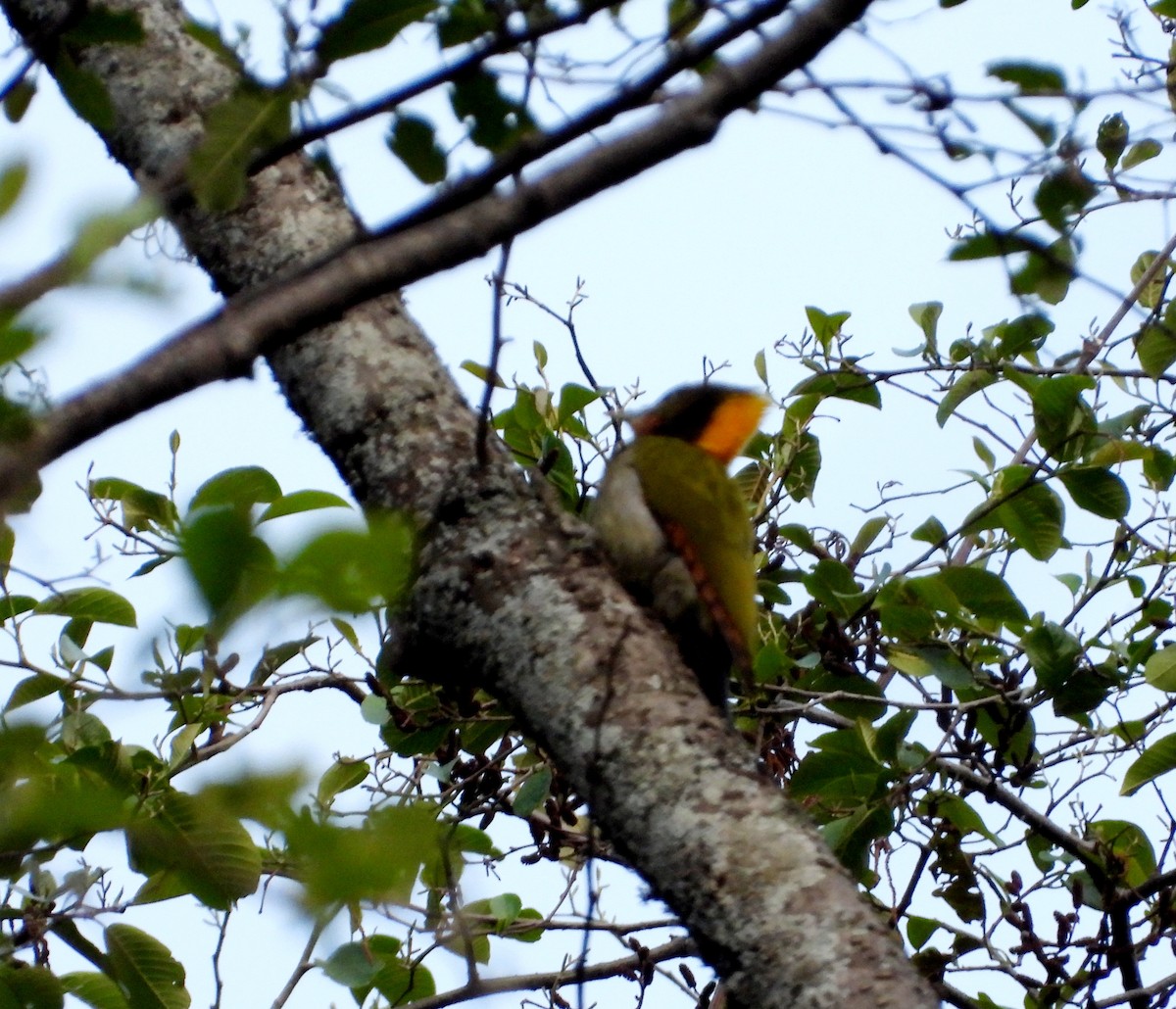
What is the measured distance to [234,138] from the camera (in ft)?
5.20

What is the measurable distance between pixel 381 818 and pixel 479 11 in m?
1.08

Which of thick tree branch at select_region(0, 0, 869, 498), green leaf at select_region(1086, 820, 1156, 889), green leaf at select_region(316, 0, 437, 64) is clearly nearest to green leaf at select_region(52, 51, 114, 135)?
green leaf at select_region(316, 0, 437, 64)

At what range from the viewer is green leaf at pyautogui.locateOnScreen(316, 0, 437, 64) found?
4.99 feet

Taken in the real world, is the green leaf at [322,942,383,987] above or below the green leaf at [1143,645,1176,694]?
below

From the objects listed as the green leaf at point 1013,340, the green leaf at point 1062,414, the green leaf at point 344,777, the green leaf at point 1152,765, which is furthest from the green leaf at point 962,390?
the green leaf at point 344,777

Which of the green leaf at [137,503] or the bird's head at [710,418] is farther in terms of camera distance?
the bird's head at [710,418]

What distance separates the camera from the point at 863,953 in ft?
6.49

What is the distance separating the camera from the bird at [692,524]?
143 inches

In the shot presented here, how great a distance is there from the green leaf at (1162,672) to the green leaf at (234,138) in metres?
3.31

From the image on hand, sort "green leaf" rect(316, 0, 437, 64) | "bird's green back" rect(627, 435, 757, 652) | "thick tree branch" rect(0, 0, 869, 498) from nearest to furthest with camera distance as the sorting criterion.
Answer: "thick tree branch" rect(0, 0, 869, 498) → "green leaf" rect(316, 0, 437, 64) → "bird's green back" rect(627, 435, 757, 652)

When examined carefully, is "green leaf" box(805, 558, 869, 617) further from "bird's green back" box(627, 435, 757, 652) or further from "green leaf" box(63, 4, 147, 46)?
"green leaf" box(63, 4, 147, 46)

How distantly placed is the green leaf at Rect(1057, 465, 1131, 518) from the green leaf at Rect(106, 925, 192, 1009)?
110 inches

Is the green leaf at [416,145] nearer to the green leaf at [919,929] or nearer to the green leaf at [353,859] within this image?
the green leaf at [353,859]

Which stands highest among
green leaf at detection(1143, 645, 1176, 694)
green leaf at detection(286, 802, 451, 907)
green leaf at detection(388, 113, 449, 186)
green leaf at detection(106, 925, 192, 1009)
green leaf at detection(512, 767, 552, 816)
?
green leaf at detection(512, 767, 552, 816)
